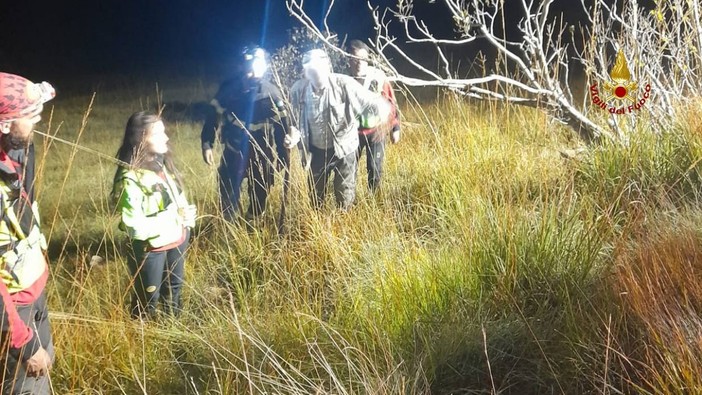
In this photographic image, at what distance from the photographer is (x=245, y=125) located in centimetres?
407

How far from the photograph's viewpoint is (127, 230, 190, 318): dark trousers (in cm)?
285

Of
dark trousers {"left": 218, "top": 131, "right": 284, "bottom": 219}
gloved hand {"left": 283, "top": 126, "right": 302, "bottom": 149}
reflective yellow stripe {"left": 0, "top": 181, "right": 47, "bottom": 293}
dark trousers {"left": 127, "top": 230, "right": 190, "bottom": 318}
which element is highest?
gloved hand {"left": 283, "top": 126, "right": 302, "bottom": 149}

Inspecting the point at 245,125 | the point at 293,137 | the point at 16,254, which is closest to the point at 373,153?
the point at 245,125

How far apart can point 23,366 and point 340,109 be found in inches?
89.3

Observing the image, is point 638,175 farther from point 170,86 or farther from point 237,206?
point 170,86

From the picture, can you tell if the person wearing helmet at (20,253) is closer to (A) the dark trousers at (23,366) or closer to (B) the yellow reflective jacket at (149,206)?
(A) the dark trousers at (23,366)

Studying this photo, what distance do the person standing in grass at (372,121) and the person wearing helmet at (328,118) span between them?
17 centimetres

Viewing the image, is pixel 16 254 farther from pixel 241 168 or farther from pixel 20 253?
pixel 241 168

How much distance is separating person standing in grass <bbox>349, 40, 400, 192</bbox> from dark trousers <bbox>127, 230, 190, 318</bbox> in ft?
4.41

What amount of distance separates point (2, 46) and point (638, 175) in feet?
30.4

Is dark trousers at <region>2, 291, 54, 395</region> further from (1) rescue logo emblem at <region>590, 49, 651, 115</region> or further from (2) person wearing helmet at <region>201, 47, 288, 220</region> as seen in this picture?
(1) rescue logo emblem at <region>590, 49, 651, 115</region>

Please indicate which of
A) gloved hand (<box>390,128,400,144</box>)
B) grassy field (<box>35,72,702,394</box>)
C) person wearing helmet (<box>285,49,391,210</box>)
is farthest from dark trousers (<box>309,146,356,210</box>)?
gloved hand (<box>390,128,400,144</box>)

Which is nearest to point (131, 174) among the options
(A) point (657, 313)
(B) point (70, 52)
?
(A) point (657, 313)

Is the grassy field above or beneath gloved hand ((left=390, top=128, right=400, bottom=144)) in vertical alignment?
beneath
